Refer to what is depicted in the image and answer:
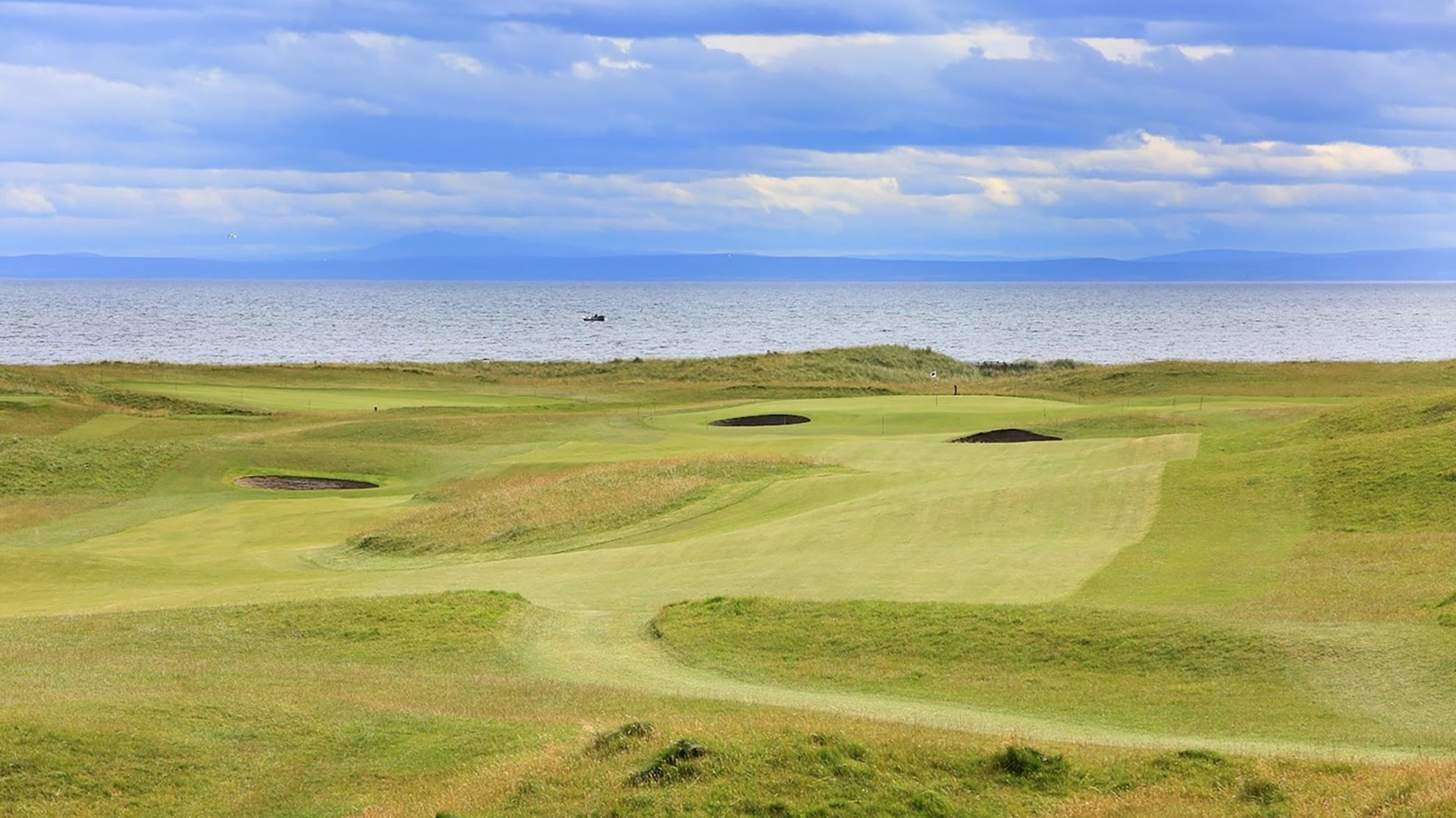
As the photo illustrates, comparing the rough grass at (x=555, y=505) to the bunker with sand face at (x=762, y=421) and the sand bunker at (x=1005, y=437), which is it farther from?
the bunker with sand face at (x=762, y=421)

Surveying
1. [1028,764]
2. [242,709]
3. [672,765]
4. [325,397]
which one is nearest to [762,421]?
[325,397]

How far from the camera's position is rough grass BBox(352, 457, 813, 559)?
33.9 metres

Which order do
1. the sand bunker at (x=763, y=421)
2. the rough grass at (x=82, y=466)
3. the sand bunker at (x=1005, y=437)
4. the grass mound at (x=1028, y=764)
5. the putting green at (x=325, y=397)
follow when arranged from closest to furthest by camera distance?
1. the grass mound at (x=1028, y=764)
2. the rough grass at (x=82, y=466)
3. the sand bunker at (x=1005, y=437)
4. the sand bunker at (x=763, y=421)
5. the putting green at (x=325, y=397)

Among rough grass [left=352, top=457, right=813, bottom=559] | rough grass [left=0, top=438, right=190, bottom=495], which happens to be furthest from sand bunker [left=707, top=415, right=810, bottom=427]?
rough grass [left=0, top=438, right=190, bottom=495]

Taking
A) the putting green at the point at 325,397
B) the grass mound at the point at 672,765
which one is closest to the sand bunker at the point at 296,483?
the putting green at the point at 325,397

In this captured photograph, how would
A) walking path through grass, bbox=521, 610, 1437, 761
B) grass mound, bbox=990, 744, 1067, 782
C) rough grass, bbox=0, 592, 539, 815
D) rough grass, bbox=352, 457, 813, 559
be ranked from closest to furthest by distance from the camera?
grass mound, bbox=990, 744, 1067, 782 < rough grass, bbox=0, 592, 539, 815 < walking path through grass, bbox=521, 610, 1437, 761 < rough grass, bbox=352, 457, 813, 559

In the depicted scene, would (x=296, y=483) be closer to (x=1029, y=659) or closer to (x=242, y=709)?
(x=242, y=709)

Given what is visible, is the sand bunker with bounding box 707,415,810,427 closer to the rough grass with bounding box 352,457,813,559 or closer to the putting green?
the rough grass with bounding box 352,457,813,559

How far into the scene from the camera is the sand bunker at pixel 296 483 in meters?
45.4

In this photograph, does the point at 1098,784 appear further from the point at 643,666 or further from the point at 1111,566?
the point at 1111,566

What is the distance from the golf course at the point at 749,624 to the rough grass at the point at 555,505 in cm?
17

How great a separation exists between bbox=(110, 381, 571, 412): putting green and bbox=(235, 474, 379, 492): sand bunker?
2020 cm

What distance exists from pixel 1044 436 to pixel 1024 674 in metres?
31.2

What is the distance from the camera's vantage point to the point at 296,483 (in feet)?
151
